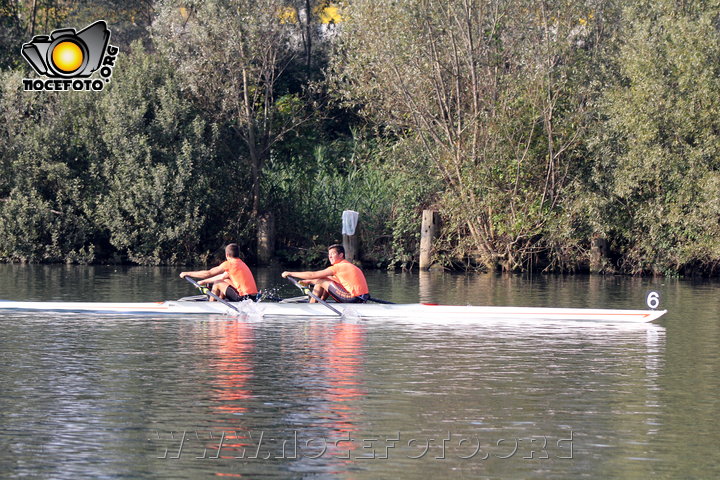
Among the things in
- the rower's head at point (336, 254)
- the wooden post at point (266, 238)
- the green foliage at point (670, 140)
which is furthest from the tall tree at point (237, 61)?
the rower's head at point (336, 254)

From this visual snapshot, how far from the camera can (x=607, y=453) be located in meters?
10.2

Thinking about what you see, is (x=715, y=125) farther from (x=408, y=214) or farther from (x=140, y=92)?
(x=140, y=92)

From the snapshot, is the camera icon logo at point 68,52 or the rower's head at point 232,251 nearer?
the rower's head at point 232,251

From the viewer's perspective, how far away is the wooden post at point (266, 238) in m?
39.0

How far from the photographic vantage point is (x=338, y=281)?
21.1 meters

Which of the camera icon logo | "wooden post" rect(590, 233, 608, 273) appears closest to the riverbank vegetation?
"wooden post" rect(590, 233, 608, 273)

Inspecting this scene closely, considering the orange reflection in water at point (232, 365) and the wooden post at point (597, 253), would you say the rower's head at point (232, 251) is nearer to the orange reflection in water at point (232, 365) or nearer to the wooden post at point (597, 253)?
the orange reflection in water at point (232, 365)

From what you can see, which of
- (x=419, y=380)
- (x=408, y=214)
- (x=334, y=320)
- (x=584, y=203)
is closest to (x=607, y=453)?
(x=419, y=380)

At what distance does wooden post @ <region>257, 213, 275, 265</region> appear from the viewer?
1534 inches

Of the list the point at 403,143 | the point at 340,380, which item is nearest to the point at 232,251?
the point at 340,380

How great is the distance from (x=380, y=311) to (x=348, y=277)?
93cm

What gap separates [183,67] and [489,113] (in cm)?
1123
